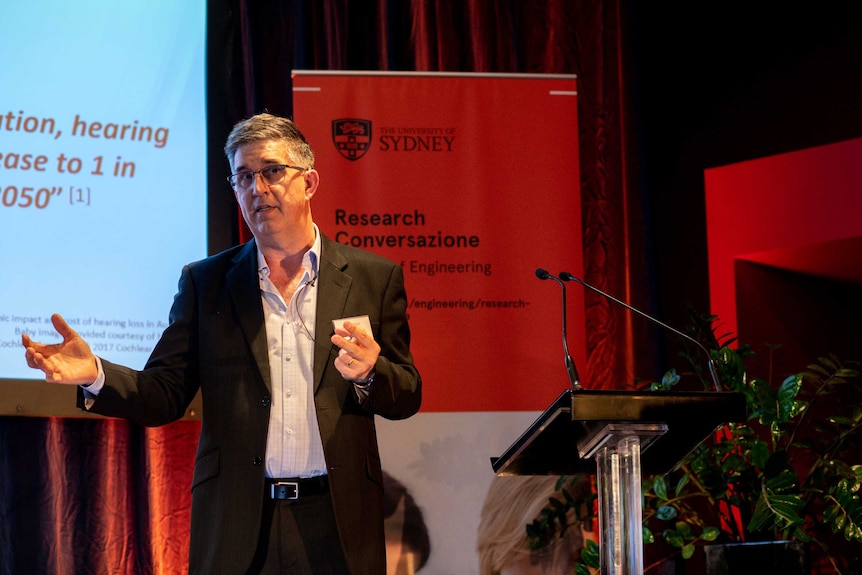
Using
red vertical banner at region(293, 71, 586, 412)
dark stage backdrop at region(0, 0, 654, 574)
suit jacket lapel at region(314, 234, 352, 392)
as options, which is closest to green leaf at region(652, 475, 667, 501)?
red vertical banner at region(293, 71, 586, 412)

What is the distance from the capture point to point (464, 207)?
3.81m

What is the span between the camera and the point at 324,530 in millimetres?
2268

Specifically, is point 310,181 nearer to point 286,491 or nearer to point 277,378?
point 277,378

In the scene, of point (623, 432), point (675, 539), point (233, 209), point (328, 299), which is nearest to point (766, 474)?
point (675, 539)

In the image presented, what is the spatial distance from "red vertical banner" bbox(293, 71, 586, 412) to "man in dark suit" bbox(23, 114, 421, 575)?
114cm

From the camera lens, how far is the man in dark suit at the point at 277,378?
2250mm

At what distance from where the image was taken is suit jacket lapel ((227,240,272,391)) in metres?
2.38

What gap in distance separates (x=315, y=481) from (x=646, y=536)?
152 centimetres

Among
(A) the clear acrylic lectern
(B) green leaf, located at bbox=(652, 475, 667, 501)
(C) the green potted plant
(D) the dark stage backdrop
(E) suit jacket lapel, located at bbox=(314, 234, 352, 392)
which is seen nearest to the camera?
(A) the clear acrylic lectern

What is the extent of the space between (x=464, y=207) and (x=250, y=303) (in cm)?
149

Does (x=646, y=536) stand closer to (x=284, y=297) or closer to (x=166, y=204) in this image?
(x=284, y=297)

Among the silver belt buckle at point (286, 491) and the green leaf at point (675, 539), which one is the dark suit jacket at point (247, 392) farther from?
the green leaf at point (675, 539)

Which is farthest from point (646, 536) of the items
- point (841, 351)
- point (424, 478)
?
point (841, 351)

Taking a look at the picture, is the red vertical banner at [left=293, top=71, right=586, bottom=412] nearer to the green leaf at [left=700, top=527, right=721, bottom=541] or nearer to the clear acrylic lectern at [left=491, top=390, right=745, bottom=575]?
the green leaf at [left=700, top=527, right=721, bottom=541]
